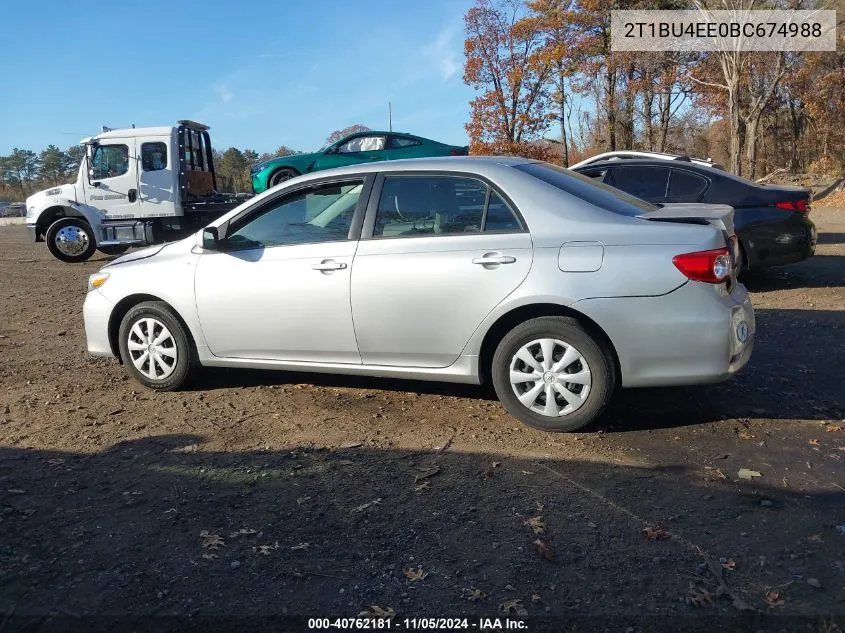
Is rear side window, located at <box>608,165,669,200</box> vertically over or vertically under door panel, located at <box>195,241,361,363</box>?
over

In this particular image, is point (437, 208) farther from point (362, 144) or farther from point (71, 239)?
point (71, 239)

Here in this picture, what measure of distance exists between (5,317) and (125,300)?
14.3ft

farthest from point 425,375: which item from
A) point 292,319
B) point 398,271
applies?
point 292,319

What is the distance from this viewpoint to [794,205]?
8258mm

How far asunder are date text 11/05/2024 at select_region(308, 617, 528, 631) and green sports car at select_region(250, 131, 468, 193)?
12479mm

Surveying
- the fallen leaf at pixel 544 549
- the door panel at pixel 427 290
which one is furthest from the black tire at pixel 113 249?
the fallen leaf at pixel 544 549

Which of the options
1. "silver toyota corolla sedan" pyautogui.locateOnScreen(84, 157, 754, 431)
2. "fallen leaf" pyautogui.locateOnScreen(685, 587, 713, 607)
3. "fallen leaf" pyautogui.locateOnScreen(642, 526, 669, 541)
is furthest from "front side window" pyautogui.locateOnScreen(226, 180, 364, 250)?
"fallen leaf" pyautogui.locateOnScreen(685, 587, 713, 607)

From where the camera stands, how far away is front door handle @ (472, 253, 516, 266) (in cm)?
425

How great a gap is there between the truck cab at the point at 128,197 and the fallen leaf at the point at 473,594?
43.1 ft

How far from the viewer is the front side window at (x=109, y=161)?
1426 centimetres

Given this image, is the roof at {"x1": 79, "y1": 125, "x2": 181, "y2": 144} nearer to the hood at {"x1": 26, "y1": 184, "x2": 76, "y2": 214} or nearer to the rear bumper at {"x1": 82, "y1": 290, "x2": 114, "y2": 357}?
the hood at {"x1": 26, "y1": 184, "x2": 76, "y2": 214}

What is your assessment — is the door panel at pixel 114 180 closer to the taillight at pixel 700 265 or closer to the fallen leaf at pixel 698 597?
the taillight at pixel 700 265

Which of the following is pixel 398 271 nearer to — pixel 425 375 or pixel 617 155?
pixel 425 375

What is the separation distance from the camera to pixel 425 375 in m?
4.59
